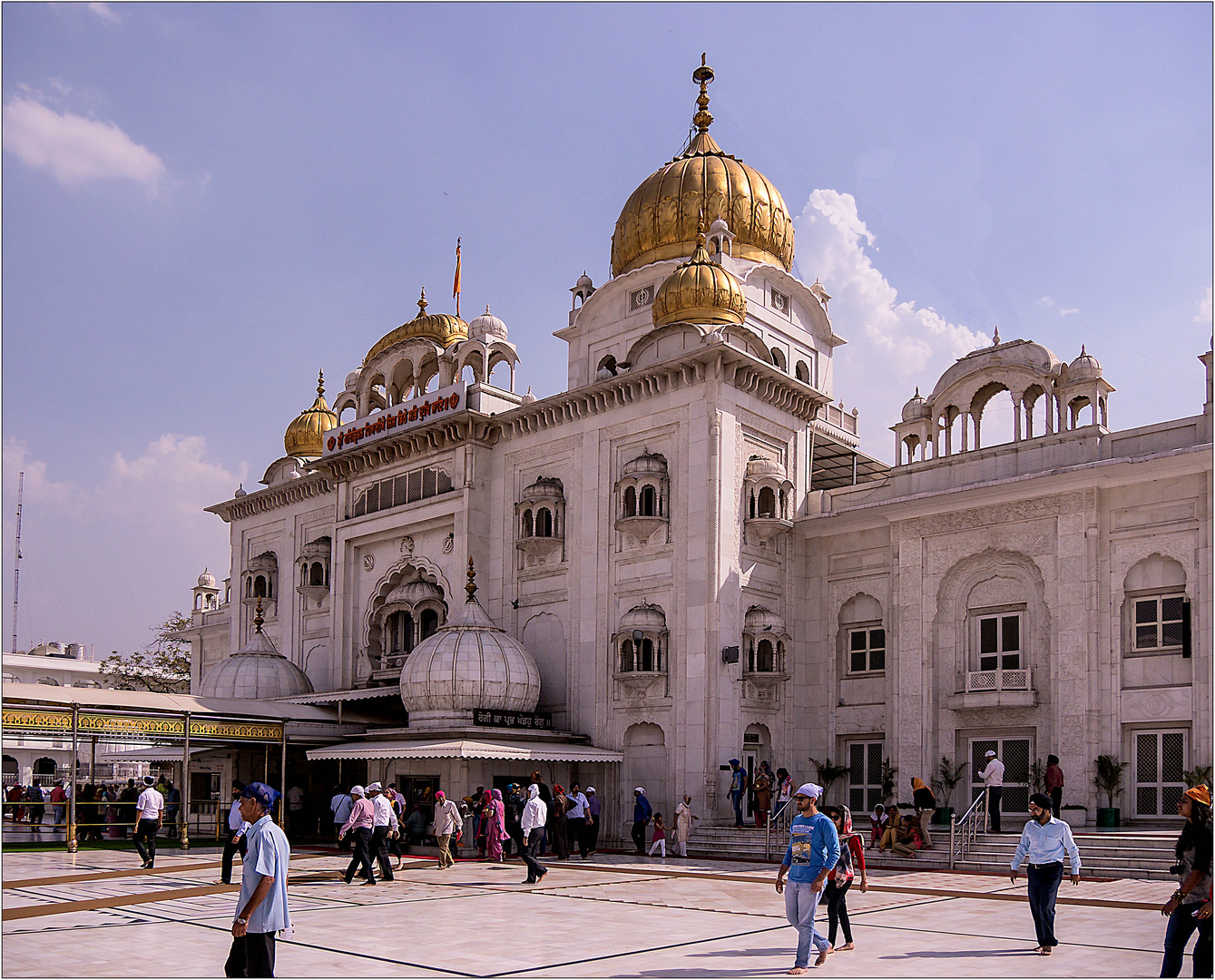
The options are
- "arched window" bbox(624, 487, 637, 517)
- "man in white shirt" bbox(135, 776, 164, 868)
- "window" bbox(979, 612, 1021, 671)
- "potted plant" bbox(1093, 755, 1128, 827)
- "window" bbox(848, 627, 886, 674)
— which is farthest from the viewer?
"arched window" bbox(624, 487, 637, 517)

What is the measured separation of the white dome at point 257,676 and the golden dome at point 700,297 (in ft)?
46.3

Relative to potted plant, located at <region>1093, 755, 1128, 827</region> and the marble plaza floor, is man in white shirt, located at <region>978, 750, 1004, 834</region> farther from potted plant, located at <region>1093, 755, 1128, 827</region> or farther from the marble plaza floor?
the marble plaza floor

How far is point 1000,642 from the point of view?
2517cm

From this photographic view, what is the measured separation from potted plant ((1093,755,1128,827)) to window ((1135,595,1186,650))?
2.22 meters

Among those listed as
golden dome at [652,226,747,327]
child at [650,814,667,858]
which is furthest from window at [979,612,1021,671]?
golden dome at [652,226,747,327]

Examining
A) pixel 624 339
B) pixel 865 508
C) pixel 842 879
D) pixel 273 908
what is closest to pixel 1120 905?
pixel 842 879

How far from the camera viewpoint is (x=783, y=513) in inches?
1098

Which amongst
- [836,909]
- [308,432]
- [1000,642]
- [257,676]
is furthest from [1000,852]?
[308,432]

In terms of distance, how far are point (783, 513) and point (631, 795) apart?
7038 millimetres

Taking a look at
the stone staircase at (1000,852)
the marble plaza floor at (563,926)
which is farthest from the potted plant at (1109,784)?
the marble plaza floor at (563,926)

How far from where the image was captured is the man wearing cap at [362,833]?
687 inches

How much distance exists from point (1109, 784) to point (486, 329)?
18.8 metres

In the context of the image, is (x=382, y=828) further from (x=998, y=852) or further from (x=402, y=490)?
(x=402, y=490)

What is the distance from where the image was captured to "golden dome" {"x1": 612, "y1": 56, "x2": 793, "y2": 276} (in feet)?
109
